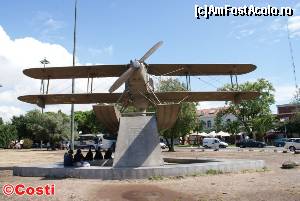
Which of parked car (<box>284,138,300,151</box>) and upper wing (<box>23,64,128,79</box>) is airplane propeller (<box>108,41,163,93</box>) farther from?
parked car (<box>284,138,300,151</box>)

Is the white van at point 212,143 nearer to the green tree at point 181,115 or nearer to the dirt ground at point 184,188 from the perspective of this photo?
the green tree at point 181,115

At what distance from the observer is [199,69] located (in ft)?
80.1

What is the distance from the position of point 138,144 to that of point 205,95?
20.1 ft

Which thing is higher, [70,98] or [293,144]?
[70,98]

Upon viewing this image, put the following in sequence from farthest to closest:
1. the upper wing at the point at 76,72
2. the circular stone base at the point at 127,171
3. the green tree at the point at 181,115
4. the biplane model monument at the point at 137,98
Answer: the green tree at the point at 181,115 < the upper wing at the point at 76,72 < the biplane model monument at the point at 137,98 < the circular stone base at the point at 127,171

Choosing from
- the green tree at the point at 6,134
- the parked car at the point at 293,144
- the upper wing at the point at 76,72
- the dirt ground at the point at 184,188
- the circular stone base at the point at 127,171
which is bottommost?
the dirt ground at the point at 184,188

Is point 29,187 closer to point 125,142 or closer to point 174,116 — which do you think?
point 125,142

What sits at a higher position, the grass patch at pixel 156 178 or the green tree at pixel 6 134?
the green tree at pixel 6 134

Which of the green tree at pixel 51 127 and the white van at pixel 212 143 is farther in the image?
the green tree at pixel 51 127

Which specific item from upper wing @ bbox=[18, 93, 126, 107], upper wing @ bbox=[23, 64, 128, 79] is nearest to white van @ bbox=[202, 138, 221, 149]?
upper wing @ bbox=[18, 93, 126, 107]

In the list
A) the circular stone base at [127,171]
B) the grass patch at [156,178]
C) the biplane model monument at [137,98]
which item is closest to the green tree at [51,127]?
the biplane model monument at [137,98]

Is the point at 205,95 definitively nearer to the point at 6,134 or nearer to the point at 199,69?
the point at 199,69

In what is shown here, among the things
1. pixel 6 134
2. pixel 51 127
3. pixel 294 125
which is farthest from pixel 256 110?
pixel 6 134

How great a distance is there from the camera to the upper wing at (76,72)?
23539 mm
